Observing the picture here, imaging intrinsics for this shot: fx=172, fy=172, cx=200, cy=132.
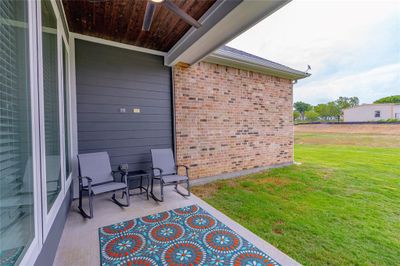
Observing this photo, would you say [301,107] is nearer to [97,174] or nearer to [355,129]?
[355,129]

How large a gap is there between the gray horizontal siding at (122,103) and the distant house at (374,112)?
30639 mm

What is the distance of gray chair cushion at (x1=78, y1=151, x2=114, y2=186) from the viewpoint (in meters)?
3.02

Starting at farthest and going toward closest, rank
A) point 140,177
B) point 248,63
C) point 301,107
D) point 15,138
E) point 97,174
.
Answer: point 301,107
point 248,63
point 140,177
point 97,174
point 15,138

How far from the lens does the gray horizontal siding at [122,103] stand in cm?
338

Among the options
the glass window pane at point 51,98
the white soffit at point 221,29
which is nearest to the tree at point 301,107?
the white soffit at point 221,29

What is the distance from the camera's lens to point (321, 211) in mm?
2963

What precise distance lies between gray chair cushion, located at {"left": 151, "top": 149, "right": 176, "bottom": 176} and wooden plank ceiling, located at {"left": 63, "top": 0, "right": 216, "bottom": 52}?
2.36m

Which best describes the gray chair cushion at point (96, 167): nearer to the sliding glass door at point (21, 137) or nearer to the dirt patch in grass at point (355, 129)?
the sliding glass door at point (21, 137)

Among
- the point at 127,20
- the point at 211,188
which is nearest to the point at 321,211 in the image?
the point at 211,188

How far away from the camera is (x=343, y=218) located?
275 centimetres

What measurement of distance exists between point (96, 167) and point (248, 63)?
449cm

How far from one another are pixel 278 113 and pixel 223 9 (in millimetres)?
4466

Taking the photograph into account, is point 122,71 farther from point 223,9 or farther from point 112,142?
point 223,9

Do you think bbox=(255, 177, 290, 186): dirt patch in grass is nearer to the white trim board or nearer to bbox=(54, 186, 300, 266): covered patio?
bbox=(54, 186, 300, 266): covered patio
